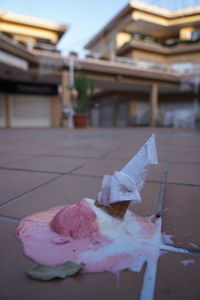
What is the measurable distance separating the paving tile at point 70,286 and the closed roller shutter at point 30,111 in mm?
11775

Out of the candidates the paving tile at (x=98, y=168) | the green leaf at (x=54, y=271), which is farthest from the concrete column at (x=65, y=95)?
the green leaf at (x=54, y=271)

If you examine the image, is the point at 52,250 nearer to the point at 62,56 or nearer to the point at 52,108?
the point at 62,56

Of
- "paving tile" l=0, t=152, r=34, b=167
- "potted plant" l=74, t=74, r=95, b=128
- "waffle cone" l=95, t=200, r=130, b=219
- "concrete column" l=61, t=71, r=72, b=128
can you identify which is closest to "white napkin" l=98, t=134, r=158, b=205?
"waffle cone" l=95, t=200, r=130, b=219

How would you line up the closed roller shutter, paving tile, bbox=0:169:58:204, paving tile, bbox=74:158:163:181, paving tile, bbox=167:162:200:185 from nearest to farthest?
paving tile, bbox=0:169:58:204
paving tile, bbox=167:162:200:185
paving tile, bbox=74:158:163:181
the closed roller shutter

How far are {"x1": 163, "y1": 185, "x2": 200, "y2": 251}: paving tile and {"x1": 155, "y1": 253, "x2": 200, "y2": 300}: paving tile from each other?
54 mm

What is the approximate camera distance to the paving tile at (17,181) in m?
0.89

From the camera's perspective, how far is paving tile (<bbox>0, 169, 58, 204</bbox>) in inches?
34.9

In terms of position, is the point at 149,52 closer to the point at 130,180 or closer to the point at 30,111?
the point at 30,111

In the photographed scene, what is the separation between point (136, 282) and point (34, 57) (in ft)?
31.0

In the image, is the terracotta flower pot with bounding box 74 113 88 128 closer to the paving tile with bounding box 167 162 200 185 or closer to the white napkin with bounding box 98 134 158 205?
the paving tile with bounding box 167 162 200 185

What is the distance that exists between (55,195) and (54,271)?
1.50ft

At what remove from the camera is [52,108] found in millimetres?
11914

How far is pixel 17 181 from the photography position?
1.06 metres

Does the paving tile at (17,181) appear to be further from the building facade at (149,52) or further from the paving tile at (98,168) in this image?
the building facade at (149,52)
